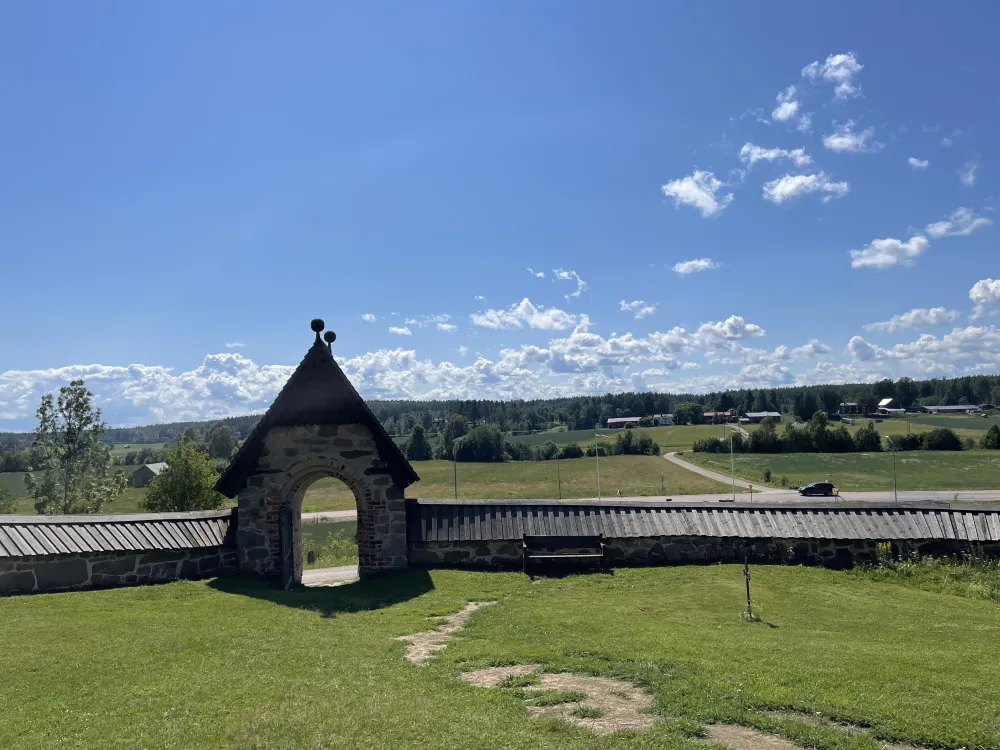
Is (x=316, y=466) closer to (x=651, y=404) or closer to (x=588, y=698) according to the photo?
(x=588, y=698)

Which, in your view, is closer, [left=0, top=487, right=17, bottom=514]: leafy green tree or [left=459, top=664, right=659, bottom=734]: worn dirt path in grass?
[left=459, top=664, right=659, bottom=734]: worn dirt path in grass

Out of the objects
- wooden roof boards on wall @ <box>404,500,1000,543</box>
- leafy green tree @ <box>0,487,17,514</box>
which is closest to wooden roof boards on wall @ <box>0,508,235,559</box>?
wooden roof boards on wall @ <box>404,500,1000,543</box>

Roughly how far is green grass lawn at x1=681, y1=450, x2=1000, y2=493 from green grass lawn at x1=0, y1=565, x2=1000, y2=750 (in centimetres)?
4976

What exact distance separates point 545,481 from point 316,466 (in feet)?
176

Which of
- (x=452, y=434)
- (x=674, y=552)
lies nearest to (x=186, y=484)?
(x=674, y=552)

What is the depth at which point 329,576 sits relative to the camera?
18.0m

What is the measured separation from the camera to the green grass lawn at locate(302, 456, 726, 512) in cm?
5616

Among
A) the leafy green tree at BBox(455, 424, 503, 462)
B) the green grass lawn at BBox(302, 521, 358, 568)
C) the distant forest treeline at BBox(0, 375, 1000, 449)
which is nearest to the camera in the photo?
the green grass lawn at BBox(302, 521, 358, 568)

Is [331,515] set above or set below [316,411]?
below

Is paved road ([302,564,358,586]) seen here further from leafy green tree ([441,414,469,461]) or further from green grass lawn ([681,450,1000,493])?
leafy green tree ([441,414,469,461])

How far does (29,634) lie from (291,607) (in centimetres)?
380

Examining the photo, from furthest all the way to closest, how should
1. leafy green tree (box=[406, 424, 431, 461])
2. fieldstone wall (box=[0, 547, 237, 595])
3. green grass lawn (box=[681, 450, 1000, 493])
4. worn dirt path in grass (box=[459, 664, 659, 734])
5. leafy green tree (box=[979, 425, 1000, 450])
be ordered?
leafy green tree (box=[406, 424, 431, 461]) < leafy green tree (box=[979, 425, 1000, 450]) < green grass lawn (box=[681, 450, 1000, 493]) < fieldstone wall (box=[0, 547, 237, 595]) < worn dirt path in grass (box=[459, 664, 659, 734])

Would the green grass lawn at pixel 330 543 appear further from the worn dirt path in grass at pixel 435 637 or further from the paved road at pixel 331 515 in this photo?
the worn dirt path in grass at pixel 435 637

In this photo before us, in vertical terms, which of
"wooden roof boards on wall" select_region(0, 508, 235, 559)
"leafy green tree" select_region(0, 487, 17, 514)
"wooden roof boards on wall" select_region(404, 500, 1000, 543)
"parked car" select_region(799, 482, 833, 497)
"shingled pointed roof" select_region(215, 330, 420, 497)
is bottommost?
"parked car" select_region(799, 482, 833, 497)
